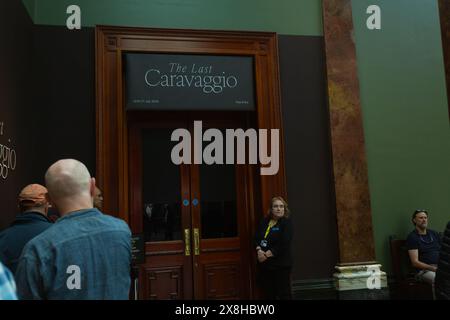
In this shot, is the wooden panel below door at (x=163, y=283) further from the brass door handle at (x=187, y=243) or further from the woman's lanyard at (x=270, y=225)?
the woman's lanyard at (x=270, y=225)

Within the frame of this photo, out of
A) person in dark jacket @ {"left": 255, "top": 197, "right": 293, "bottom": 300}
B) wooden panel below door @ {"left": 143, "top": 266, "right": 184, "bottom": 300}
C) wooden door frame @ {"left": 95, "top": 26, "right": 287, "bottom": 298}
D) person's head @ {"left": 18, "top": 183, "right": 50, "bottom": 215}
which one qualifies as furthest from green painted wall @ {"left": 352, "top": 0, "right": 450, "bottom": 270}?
person's head @ {"left": 18, "top": 183, "right": 50, "bottom": 215}

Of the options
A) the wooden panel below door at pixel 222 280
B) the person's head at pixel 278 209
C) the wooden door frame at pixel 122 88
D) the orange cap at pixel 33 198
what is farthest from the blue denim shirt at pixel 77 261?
the wooden panel below door at pixel 222 280

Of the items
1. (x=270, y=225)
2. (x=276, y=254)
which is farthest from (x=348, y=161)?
(x=276, y=254)

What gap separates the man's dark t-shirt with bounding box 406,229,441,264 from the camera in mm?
5352

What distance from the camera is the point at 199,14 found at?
18.2ft

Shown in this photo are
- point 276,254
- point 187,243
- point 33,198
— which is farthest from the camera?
point 187,243

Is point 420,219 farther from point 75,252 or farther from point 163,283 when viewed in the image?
point 75,252

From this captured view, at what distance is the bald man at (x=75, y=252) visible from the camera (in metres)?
1.47

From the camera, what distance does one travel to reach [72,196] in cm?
162

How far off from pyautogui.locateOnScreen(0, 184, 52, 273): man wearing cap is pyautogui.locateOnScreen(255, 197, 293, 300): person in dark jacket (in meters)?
2.71

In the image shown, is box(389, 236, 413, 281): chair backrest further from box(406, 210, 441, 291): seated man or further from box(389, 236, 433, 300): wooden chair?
box(406, 210, 441, 291): seated man

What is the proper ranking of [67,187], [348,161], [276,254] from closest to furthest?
[67,187] < [276,254] < [348,161]

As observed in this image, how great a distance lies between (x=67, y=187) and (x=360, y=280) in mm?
4667
